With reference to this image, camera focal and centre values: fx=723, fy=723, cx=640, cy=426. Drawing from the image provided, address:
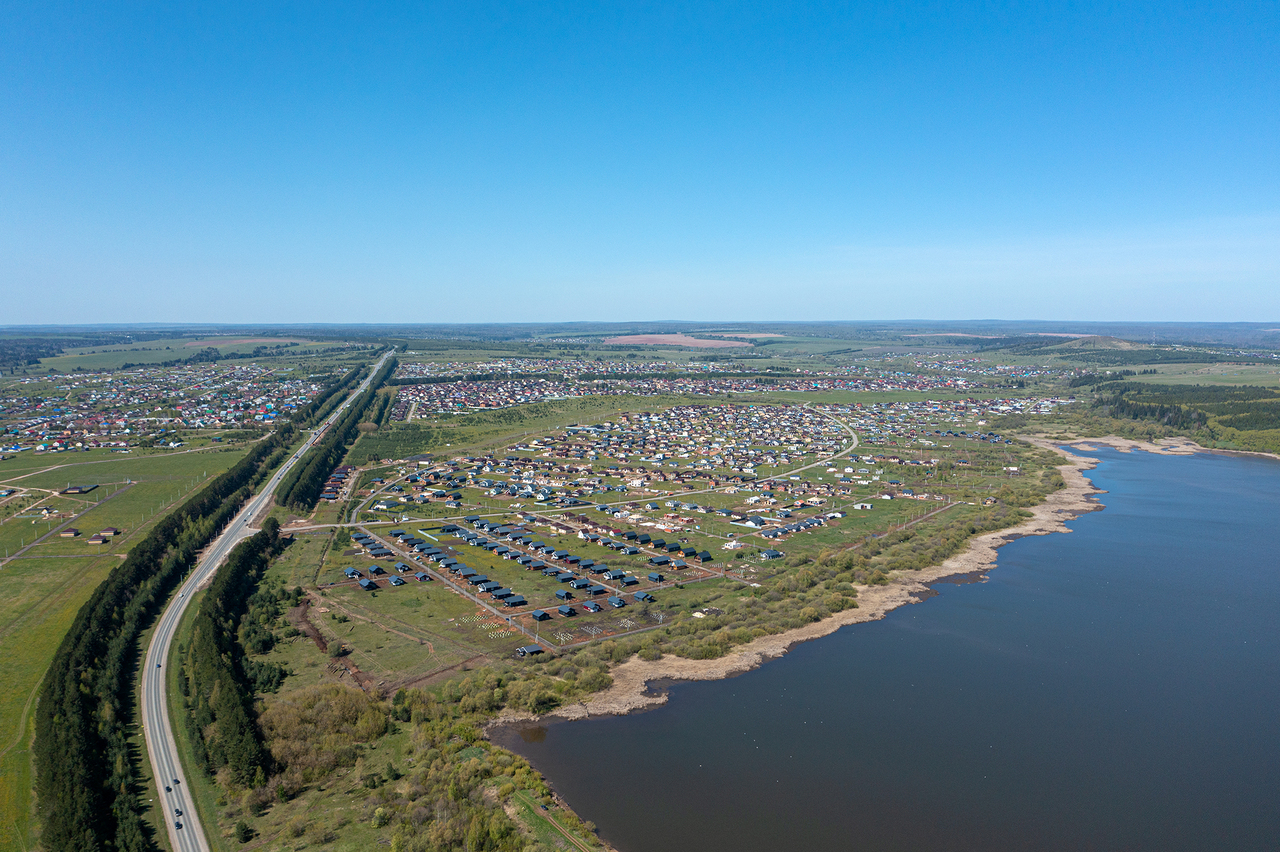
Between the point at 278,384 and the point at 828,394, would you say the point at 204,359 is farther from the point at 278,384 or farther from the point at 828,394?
the point at 828,394

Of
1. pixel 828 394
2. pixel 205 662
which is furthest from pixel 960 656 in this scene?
pixel 828 394

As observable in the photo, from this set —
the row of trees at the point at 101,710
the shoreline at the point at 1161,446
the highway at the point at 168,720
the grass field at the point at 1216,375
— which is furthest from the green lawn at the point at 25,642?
the grass field at the point at 1216,375

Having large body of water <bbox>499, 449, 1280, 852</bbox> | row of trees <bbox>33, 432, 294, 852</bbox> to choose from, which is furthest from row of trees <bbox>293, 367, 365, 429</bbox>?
large body of water <bbox>499, 449, 1280, 852</bbox>

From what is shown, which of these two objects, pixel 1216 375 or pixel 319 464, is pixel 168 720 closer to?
pixel 319 464

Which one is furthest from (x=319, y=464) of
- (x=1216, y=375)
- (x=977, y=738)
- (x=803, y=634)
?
(x=1216, y=375)

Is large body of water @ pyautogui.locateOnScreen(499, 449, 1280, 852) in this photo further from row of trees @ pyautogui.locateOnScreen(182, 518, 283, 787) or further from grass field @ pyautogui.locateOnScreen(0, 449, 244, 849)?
grass field @ pyautogui.locateOnScreen(0, 449, 244, 849)

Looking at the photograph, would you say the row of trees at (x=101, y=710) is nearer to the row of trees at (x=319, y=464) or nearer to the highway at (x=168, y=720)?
the highway at (x=168, y=720)
